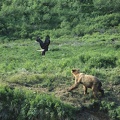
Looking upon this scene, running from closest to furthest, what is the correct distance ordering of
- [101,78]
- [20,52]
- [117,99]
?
[117,99], [101,78], [20,52]

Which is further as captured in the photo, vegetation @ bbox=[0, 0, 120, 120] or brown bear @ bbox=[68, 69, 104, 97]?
brown bear @ bbox=[68, 69, 104, 97]

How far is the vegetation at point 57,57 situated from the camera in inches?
502

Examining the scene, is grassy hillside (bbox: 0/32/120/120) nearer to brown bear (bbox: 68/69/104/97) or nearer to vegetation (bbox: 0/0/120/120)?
vegetation (bbox: 0/0/120/120)

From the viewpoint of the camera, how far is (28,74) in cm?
1494

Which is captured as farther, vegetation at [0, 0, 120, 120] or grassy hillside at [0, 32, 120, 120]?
grassy hillside at [0, 32, 120, 120]

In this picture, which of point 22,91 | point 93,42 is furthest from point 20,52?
point 22,91

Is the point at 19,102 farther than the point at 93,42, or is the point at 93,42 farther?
the point at 93,42

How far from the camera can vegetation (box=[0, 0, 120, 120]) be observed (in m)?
12.7

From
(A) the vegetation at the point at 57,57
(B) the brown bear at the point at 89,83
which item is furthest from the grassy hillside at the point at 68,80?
(B) the brown bear at the point at 89,83

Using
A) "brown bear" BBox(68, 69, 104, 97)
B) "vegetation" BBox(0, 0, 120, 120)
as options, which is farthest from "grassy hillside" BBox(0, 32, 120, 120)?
"brown bear" BBox(68, 69, 104, 97)

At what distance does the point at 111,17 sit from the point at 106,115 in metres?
21.4

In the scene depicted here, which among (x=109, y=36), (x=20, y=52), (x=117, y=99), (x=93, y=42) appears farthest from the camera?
(x=109, y=36)

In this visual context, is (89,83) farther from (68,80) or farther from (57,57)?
(57,57)

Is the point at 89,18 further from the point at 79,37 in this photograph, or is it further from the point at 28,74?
the point at 28,74
